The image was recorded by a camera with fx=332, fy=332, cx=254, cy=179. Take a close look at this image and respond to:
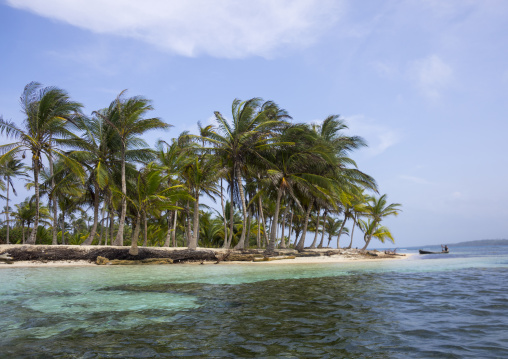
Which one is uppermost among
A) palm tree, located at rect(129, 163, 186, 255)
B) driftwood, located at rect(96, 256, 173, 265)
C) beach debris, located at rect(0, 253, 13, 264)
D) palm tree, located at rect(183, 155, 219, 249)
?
palm tree, located at rect(183, 155, 219, 249)

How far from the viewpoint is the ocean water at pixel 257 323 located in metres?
3.50

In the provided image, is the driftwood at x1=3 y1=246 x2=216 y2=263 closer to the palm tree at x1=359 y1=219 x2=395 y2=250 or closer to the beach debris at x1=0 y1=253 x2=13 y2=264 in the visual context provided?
the beach debris at x1=0 y1=253 x2=13 y2=264

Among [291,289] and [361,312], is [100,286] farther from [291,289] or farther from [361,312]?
[361,312]

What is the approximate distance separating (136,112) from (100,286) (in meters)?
13.6

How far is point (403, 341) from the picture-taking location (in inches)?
148

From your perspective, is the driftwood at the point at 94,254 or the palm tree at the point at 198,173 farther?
the palm tree at the point at 198,173

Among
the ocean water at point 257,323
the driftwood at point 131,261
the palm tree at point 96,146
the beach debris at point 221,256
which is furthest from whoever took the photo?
the palm tree at point 96,146

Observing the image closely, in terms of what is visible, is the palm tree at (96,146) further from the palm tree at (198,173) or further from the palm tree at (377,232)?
the palm tree at (377,232)

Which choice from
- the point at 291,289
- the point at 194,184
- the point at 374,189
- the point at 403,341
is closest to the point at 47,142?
the point at 194,184

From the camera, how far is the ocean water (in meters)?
3.50

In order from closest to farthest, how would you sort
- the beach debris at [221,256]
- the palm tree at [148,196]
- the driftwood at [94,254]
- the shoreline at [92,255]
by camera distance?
the shoreline at [92,255] < the driftwood at [94,254] < the palm tree at [148,196] < the beach debris at [221,256]

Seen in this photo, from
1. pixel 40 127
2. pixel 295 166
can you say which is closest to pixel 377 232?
pixel 295 166

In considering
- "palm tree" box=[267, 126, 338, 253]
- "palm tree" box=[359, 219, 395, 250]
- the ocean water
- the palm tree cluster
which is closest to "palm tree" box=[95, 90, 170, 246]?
the palm tree cluster

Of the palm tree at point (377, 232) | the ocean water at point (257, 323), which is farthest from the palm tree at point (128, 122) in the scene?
the palm tree at point (377, 232)
